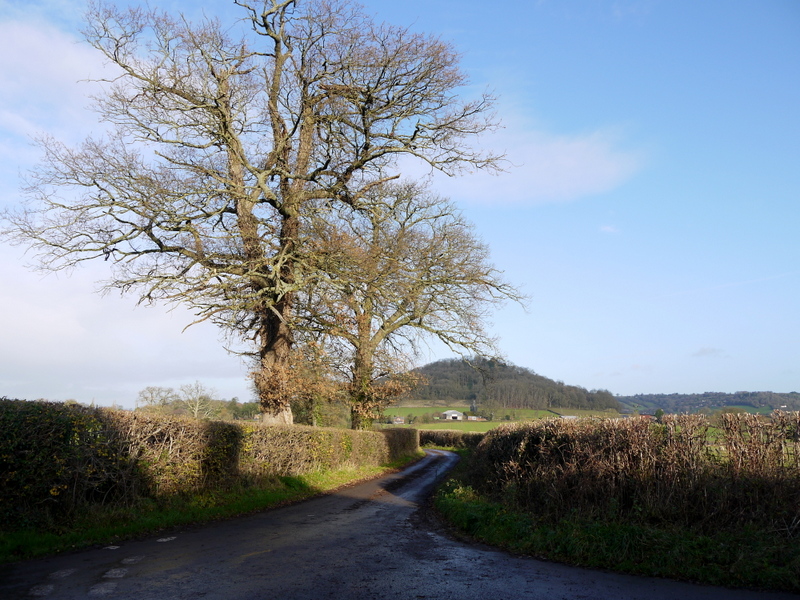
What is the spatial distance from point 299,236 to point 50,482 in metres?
13.1

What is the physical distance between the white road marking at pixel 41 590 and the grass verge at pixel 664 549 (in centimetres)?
629

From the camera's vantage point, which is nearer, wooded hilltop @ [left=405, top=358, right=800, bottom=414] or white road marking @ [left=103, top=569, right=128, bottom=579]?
white road marking @ [left=103, top=569, right=128, bottom=579]

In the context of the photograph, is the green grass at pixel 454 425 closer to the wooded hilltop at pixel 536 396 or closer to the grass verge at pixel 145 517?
A: the wooded hilltop at pixel 536 396

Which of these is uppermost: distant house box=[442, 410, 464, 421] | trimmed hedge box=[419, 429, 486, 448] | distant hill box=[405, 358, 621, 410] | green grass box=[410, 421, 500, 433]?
distant hill box=[405, 358, 621, 410]

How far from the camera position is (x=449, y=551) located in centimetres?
915

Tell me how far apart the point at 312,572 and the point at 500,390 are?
4117cm

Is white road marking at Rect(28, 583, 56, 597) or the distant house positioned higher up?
the distant house

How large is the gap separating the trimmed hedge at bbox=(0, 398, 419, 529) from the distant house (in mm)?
59975

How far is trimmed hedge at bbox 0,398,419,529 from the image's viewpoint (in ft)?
28.6

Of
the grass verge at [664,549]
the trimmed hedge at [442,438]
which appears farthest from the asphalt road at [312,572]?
the trimmed hedge at [442,438]

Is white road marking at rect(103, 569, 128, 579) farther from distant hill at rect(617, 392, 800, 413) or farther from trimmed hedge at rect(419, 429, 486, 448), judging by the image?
trimmed hedge at rect(419, 429, 486, 448)

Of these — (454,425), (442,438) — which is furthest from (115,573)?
(454,425)

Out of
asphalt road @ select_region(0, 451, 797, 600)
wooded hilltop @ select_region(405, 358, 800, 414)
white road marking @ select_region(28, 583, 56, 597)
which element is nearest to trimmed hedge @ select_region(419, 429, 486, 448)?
wooded hilltop @ select_region(405, 358, 800, 414)

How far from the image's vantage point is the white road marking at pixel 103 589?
21.2ft
